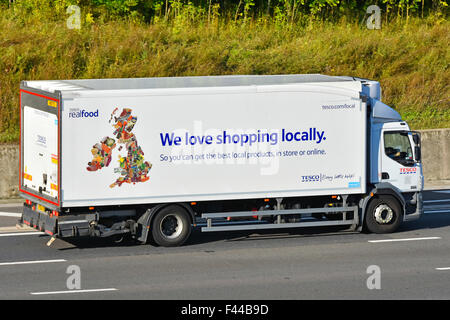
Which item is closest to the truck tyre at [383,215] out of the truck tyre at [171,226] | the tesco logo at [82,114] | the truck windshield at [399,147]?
the truck windshield at [399,147]

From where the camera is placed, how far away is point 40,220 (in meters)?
17.0

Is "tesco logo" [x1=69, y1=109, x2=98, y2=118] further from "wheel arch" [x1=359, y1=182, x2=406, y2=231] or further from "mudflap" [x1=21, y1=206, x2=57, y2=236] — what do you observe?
"wheel arch" [x1=359, y1=182, x2=406, y2=231]

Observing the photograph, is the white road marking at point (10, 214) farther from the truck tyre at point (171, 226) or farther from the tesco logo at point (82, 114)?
the tesco logo at point (82, 114)

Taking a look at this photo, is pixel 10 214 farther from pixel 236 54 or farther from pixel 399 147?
pixel 236 54

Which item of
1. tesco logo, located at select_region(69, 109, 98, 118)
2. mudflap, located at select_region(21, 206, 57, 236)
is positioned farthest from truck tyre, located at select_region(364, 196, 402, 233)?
mudflap, located at select_region(21, 206, 57, 236)

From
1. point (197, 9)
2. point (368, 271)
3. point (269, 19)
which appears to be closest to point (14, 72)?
point (197, 9)

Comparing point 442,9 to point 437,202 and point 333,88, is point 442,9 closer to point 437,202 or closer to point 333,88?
point 437,202

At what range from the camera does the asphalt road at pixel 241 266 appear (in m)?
13.9

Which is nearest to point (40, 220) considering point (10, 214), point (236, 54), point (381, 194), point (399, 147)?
point (10, 214)

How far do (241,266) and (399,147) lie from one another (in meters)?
4.93

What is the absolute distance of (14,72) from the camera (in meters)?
27.7

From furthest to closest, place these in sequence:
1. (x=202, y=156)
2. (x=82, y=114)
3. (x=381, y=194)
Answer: (x=381, y=194), (x=202, y=156), (x=82, y=114)

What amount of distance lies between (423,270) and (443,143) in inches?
446

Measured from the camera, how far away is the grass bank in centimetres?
2823
